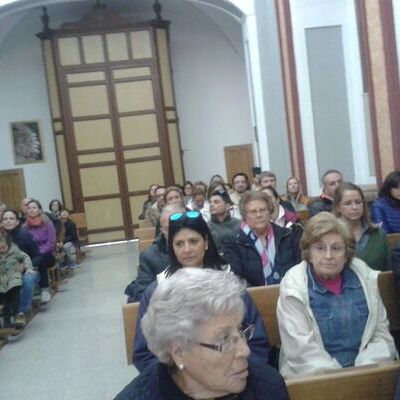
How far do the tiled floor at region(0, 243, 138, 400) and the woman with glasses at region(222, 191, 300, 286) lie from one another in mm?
1374

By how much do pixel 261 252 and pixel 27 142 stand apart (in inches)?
452

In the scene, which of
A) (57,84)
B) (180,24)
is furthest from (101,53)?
(180,24)

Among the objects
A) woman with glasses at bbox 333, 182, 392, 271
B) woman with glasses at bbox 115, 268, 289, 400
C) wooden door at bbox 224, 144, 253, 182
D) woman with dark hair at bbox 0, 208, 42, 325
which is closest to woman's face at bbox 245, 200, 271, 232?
woman with glasses at bbox 333, 182, 392, 271

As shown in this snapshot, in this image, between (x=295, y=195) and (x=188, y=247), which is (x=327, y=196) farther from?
(x=188, y=247)

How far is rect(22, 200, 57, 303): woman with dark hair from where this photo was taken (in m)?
7.17

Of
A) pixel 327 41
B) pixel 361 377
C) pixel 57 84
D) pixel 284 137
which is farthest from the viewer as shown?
pixel 57 84

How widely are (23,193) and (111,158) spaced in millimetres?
2419

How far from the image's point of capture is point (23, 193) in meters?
13.9

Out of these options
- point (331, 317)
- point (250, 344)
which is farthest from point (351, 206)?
point (250, 344)

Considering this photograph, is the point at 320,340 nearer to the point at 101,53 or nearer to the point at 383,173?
the point at 383,173

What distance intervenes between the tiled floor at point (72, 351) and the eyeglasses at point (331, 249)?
2.08 metres

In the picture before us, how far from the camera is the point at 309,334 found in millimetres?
2586

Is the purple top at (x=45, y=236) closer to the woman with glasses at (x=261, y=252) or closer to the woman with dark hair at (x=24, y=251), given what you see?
the woman with dark hair at (x=24, y=251)

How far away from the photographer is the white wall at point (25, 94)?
45.5ft
